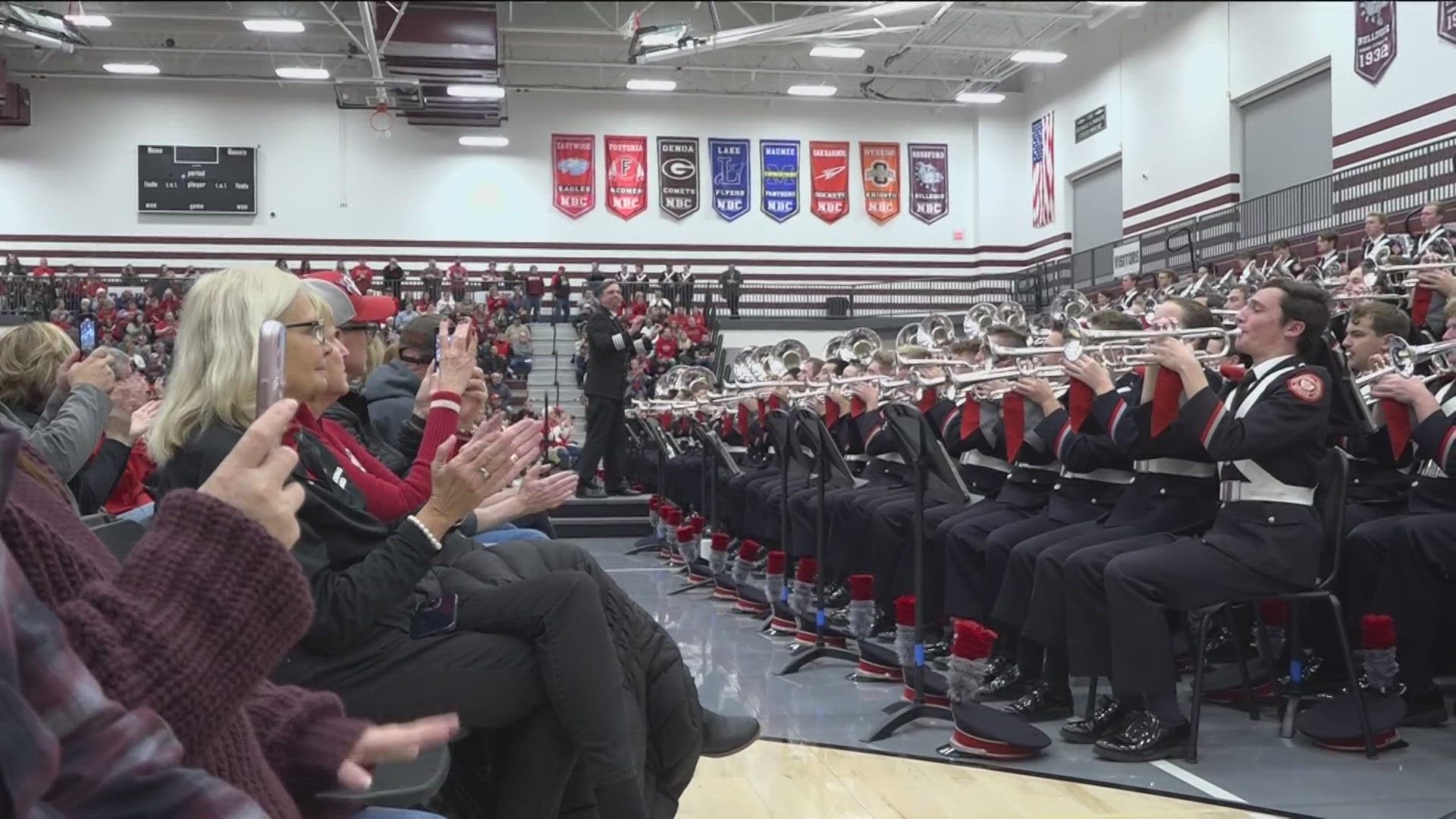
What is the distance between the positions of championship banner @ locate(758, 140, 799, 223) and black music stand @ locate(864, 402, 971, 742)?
21212 millimetres

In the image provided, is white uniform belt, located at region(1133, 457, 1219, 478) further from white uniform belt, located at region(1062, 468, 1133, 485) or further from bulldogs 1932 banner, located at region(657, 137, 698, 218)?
bulldogs 1932 banner, located at region(657, 137, 698, 218)

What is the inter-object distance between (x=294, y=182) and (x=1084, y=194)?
14756 millimetres

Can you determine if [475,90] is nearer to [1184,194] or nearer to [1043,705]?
[1184,194]

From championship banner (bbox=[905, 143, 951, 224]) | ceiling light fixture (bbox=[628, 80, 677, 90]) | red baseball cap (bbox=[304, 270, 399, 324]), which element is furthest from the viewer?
championship banner (bbox=[905, 143, 951, 224])

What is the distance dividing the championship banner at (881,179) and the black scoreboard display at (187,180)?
11911 millimetres

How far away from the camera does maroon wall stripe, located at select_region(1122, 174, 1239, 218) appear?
61.4ft

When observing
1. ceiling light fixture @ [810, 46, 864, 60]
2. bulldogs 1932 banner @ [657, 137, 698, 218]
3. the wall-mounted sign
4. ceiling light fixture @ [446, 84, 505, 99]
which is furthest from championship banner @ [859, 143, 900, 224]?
ceiling light fixture @ [446, 84, 505, 99]

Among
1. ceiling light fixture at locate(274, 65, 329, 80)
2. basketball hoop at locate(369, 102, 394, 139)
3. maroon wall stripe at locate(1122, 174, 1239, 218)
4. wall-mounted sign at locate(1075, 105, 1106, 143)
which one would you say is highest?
ceiling light fixture at locate(274, 65, 329, 80)

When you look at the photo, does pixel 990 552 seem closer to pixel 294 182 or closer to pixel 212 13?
pixel 212 13

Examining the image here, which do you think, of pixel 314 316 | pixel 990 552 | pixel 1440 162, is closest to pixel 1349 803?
pixel 990 552

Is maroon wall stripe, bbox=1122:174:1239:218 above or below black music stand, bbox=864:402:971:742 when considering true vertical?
above

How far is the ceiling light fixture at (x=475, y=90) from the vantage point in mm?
21859

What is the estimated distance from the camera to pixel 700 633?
21.5ft

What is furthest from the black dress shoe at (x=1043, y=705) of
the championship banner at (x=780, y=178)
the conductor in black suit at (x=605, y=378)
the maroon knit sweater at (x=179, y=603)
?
the championship banner at (x=780, y=178)
